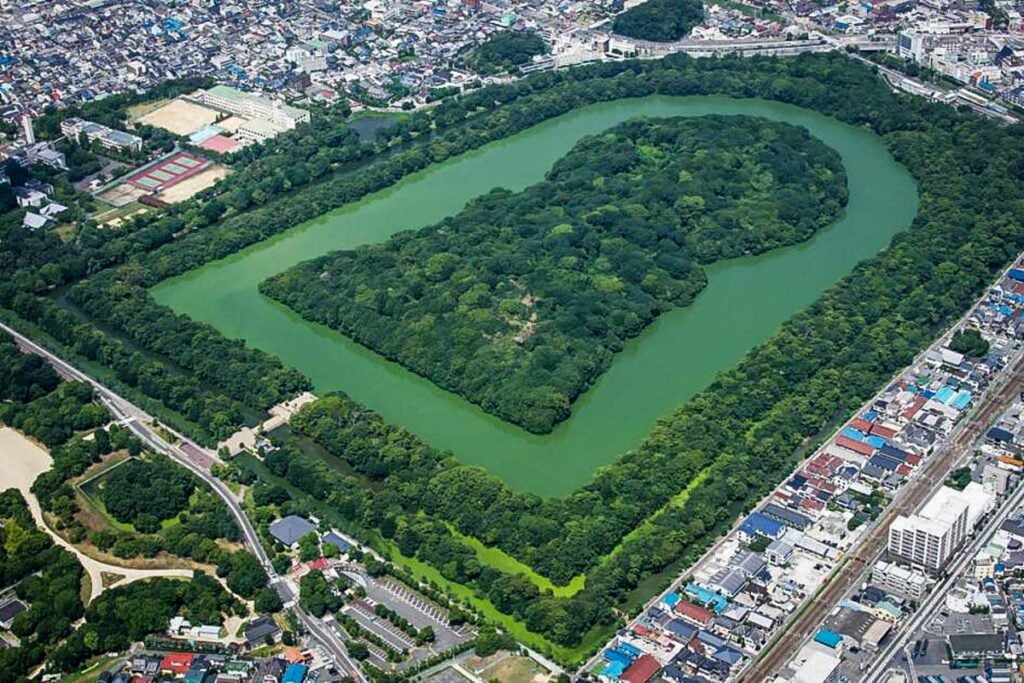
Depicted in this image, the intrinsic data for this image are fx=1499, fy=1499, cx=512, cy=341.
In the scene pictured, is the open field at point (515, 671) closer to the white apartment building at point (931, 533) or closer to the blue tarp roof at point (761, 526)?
the blue tarp roof at point (761, 526)

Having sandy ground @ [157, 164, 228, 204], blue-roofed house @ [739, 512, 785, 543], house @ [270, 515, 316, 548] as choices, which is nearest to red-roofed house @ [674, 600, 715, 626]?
blue-roofed house @ [739, 512, 785, 543]

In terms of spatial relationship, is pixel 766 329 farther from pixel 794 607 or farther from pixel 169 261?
pixel 169 261

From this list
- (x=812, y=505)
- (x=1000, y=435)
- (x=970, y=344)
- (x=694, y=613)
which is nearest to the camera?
(x=694, y=613)

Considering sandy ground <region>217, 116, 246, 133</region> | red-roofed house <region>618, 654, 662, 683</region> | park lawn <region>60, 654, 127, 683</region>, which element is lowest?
sandy ground <region>217, 116, 246, 133</region>

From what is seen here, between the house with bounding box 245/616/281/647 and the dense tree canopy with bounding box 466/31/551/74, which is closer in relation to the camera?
the house with bounding box 245/616/281/647

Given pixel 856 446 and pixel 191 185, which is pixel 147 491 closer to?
pixel 856 446

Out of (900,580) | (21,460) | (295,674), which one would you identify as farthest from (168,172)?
(900,580)

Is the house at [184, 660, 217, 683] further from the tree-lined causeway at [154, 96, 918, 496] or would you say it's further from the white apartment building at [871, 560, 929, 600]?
the white apartment building at [871, 560, 929, 600]
